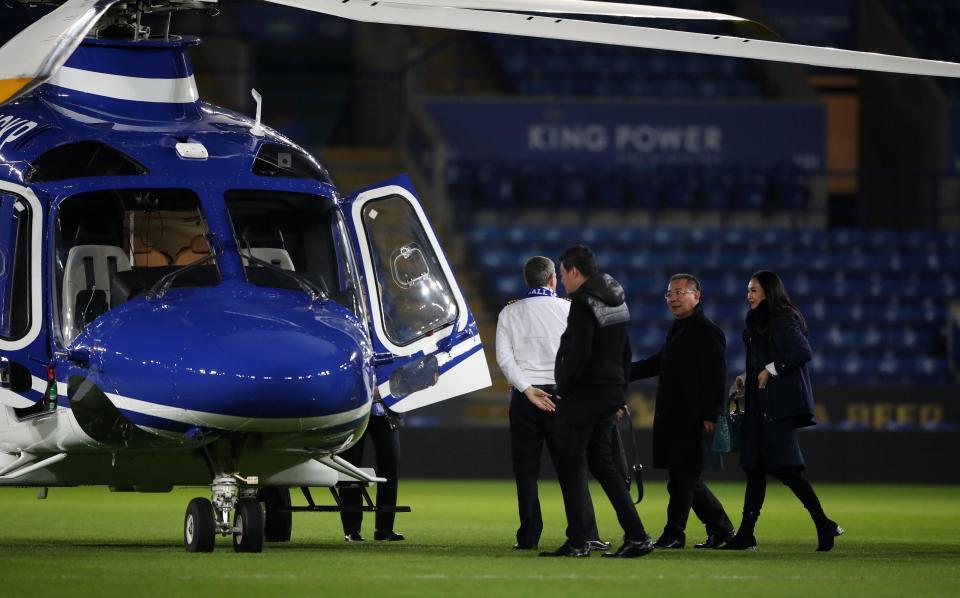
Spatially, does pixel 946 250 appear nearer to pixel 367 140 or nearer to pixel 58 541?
pixel 367 140

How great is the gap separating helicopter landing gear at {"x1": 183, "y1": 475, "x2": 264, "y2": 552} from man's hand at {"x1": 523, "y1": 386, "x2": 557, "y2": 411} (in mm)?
1784

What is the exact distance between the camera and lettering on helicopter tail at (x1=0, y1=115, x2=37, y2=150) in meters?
11.2

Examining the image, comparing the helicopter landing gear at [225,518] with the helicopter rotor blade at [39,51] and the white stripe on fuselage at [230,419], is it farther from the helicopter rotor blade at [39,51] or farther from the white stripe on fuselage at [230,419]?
the helicopter rotor blade at [39,51]

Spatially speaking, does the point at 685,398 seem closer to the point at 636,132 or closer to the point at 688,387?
the point at 688,387

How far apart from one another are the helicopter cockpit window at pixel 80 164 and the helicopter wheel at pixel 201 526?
1.82 metres

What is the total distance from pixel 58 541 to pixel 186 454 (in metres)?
1.95

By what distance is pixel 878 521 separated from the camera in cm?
1552

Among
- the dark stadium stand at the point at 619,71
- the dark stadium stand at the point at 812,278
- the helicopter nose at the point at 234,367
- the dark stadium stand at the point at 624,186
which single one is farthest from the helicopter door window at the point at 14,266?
the dark stadium stand at the point at 619,71

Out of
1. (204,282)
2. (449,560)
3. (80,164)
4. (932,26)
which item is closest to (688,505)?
(449,560)

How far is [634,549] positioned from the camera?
35.5 feet

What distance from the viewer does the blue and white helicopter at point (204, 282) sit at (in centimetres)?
965

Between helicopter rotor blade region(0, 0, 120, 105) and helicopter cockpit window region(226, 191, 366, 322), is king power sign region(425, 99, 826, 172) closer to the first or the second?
helicopter cockpit window region(226, 191, 366, 322)

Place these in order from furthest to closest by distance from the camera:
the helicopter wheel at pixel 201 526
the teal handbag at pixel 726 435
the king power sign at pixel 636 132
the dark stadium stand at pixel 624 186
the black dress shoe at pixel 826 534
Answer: the king power sign at pixel 636 132, the dark stadium stand at pixel 624 186, the teal handbag at pixel 726 435, the black dress shoe at pixel 826 534, the helicopter wheel at pixel 201 526

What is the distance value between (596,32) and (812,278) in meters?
16.2
